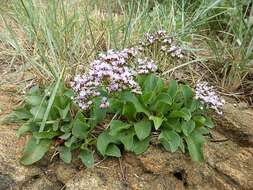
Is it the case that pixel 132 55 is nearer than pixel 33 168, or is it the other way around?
pixel 33 168

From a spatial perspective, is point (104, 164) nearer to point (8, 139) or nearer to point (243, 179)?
point (8, 139)

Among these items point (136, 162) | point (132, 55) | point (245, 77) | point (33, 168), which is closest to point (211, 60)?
point (245, 77)

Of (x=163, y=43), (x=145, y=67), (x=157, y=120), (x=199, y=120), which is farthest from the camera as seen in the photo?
(x=163, y=43)

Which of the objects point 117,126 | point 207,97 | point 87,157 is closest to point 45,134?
point 87,157

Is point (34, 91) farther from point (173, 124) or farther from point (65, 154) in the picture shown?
point (173, 124)

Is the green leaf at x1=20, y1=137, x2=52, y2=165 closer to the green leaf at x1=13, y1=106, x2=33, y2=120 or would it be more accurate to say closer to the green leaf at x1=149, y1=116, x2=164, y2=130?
the green leaf at x1=13, y1=106, x2=33, y2=120

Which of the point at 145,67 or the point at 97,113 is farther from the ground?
the point at 145,67
